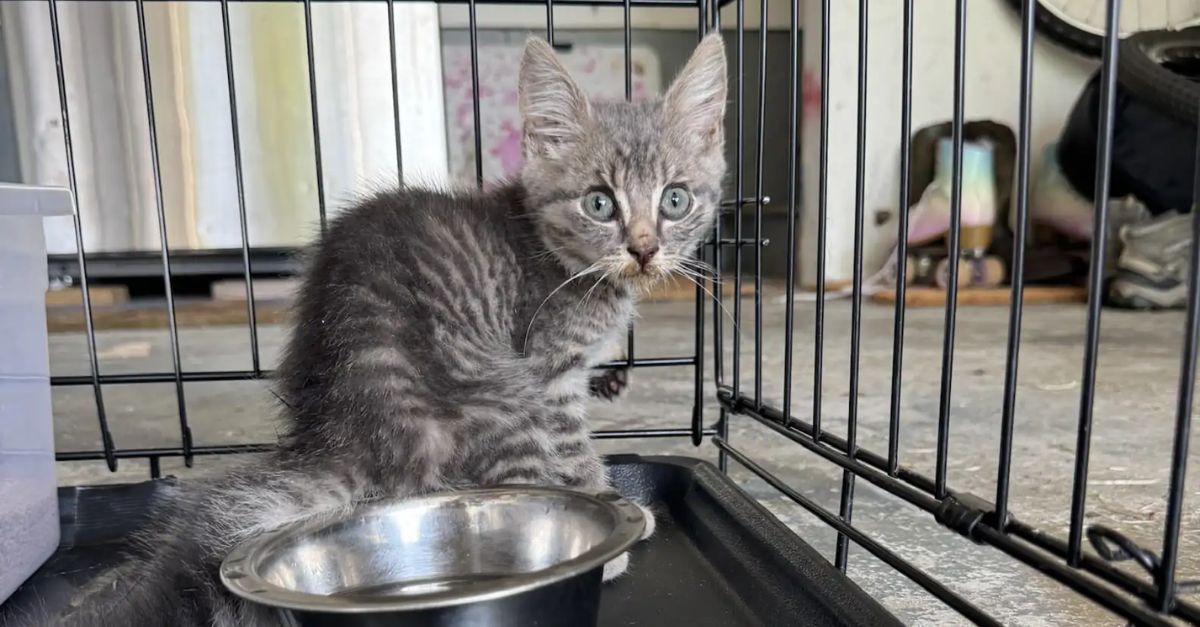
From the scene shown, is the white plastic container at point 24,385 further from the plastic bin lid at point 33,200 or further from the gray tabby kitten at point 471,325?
the gray tabby kitten at point 471,325

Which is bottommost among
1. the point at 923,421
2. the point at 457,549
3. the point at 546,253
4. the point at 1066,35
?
the point at 923,421

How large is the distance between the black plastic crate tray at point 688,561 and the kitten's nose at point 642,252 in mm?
283

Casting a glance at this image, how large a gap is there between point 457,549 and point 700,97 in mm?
697

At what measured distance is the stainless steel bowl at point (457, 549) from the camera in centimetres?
61

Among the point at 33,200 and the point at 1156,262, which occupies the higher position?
the point at 33,200

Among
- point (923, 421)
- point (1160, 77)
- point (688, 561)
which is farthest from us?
point (1160, 77)

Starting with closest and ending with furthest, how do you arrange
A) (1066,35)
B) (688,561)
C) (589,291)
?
(688,561) → (589,291) → (1066,35)

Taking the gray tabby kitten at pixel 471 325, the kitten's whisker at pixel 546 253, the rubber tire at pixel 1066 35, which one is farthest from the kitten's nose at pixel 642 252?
the rubber tire at pixel 1066 35

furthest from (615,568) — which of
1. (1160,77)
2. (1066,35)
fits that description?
(1066,35)

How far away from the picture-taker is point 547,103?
111 centimetres

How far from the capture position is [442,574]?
0.79 m

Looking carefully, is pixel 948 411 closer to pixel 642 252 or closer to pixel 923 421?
pixel 642 252

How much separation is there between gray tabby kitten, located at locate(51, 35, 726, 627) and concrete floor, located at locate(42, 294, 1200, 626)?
23cm

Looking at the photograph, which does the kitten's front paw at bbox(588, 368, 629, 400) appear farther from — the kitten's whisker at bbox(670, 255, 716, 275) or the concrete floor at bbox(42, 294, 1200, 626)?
the kitten's whisker at bbox(670, 255, 716, 275)
